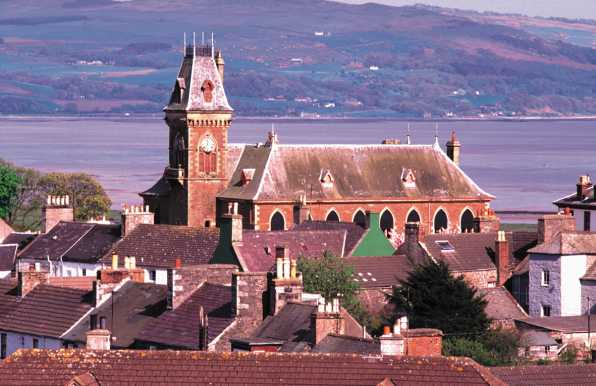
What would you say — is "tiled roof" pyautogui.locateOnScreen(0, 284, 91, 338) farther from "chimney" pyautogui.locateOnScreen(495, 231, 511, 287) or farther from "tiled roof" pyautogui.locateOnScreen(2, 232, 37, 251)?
"tiled roof" pyautogui.locateOnScreen(2, 232, 37, 251)

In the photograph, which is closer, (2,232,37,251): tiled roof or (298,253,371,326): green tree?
(298,253,371,326): green tree

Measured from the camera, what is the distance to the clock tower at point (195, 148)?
9394 cm

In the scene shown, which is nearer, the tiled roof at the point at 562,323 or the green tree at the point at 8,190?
the tiled roof at the point at 562,323

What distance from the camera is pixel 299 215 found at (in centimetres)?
8800

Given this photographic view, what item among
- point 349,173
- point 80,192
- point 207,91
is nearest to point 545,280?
point 349,173

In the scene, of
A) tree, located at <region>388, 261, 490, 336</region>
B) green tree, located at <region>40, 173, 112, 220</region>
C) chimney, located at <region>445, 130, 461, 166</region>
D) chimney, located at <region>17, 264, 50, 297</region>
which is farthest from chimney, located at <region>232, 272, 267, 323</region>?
green tree, located at <region>40, 173, 112, 220</region>

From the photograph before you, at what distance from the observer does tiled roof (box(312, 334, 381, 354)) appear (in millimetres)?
32037

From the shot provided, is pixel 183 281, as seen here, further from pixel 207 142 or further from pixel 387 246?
pixel 207 142

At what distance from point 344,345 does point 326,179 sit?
198 ft

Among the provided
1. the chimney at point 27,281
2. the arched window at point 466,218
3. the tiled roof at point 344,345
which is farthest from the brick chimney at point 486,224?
the tiled roof at point 344,345

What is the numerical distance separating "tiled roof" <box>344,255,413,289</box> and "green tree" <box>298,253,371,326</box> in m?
1.67

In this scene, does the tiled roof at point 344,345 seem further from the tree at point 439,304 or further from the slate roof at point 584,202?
the slate roof at point 584,202

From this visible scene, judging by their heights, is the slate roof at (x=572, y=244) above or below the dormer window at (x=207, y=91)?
below

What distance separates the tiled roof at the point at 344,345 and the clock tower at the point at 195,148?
58.2 meters
